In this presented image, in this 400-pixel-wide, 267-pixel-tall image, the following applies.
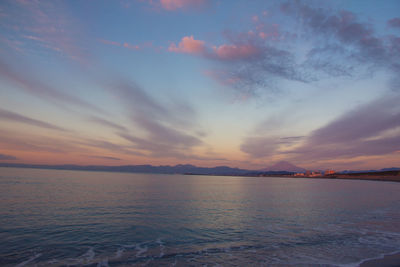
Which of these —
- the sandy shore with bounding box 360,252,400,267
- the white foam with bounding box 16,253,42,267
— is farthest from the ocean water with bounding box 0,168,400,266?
the sandy shore with bounding box 360,252,400,267

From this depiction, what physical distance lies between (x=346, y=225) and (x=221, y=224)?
1288 cm

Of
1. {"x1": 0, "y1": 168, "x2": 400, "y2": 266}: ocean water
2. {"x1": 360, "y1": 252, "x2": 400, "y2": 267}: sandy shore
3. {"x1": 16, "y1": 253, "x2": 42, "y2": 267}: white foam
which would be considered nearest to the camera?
{"x1": 16, "y1": 253, "x2": 42, "y2": 267}: white foam

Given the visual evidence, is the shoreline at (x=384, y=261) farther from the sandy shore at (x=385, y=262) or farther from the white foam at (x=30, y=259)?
the white foam at (x=30, y=259)

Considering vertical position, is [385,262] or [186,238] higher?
[385,262]

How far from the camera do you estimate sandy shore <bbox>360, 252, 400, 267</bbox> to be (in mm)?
12695

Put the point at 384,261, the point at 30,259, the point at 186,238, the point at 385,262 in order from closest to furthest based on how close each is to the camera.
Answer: the point at 30,259
the point at 385,262
the point at 384,261
the point at 186,238

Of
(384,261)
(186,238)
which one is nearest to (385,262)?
(384,261)

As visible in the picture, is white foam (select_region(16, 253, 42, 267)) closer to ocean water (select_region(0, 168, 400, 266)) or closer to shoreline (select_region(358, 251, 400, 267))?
ocean water (select_region(0, 168, 400, 266))

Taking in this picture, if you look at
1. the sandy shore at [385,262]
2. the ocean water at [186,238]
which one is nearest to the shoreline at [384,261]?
the sandy shore at [385,262]

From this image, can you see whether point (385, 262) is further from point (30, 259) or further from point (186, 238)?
point (30, 259)

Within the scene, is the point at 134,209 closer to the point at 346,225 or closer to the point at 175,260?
the point at 175,260

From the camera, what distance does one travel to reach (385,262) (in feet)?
42.9

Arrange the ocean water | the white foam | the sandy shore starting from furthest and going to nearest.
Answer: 1. the ocean water
2. the sandy shore
3. the white foam

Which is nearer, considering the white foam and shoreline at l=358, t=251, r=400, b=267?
the white foam
